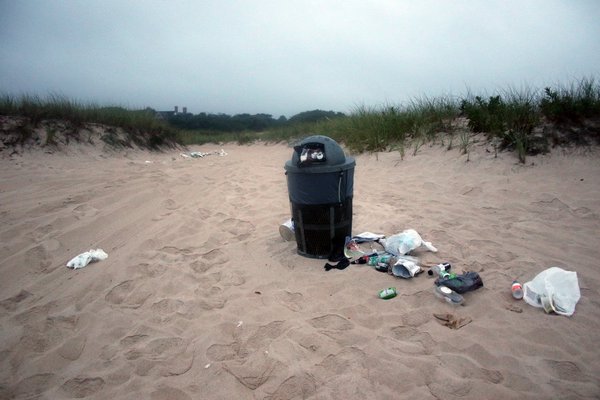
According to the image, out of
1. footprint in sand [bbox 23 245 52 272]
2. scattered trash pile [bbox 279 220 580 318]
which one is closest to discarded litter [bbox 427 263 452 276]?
scattered trash pile [bbox 279 220 580 318]

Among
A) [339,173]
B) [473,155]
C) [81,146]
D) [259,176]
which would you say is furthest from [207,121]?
[339,173]

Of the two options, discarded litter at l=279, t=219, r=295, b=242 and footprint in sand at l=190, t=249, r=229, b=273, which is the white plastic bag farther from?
Answer: footprint in sand at l=190, t=249, r=229, b=273

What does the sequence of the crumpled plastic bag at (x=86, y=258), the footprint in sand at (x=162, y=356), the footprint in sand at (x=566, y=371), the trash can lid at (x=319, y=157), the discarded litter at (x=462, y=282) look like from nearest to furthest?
the footprint in sand at (x=566, y=371)
the footprint in sand at (x=162, y=356)
the discarded litter at (x=462, y=282)
the trash can lid at (x=319, y=157)
the crumpled plastic bag at (x=86, y=258)

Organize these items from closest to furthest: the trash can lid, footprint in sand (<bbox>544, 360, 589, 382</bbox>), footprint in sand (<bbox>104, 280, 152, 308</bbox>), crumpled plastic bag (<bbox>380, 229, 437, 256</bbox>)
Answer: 1. footprint in sand (<bbox>544, 360, 589, 382</bbox>)
2. footprint in sand (<bbox>104, 280, 152, 308</bbox>)
3. the trash can lid
4. crumpled plastic bag (<bbox>380, 229, 437, 256</bbox>)

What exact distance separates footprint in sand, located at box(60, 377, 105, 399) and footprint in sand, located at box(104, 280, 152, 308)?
724mm

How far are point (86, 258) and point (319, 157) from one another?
2650 millimetres

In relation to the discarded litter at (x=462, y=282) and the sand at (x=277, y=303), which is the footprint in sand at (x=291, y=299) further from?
the discarded litter at (x=462, y=282)

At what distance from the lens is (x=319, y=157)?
120 inches

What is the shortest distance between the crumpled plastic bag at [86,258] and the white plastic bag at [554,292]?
399cm

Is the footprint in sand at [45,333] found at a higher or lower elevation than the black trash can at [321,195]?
lower

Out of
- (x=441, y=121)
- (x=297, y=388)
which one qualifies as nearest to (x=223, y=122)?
(x=441, y=121)

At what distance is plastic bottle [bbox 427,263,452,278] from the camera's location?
2.89 m

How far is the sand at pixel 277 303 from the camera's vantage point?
6.47 feet

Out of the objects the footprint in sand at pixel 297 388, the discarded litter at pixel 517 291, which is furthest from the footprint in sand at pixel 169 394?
the discarded litter at pixel 517 291
